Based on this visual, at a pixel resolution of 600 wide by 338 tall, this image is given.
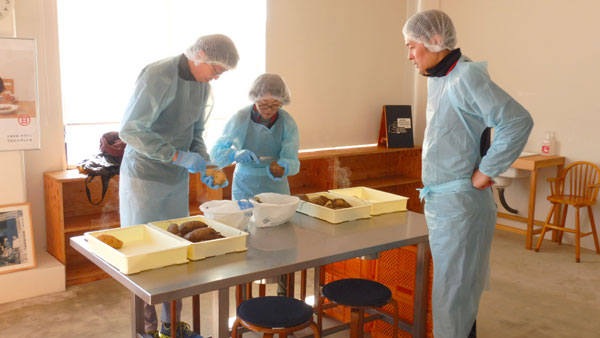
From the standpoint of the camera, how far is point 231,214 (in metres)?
2.23

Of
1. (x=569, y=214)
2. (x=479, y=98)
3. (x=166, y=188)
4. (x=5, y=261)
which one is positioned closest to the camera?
(x=479, y=98)

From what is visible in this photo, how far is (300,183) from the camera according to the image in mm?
5172

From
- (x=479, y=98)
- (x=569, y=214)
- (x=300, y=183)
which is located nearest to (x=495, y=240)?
(x=569, y=214)

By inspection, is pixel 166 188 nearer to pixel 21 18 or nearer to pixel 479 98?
pixel 479 98

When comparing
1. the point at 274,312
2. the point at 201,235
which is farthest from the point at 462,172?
the point at 201,235

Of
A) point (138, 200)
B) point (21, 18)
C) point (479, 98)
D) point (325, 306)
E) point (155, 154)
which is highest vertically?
point (21, 18)

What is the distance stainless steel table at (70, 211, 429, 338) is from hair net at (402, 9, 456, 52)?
81 centimetres

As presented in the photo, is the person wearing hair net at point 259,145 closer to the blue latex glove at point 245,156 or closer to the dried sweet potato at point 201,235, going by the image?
the blue latex glove at point 245,156

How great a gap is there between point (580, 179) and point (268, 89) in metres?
3.21

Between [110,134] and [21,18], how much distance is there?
36.2 inches

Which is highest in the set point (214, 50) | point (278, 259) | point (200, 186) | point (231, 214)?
point (214, 50)

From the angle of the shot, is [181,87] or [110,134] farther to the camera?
[110,134]

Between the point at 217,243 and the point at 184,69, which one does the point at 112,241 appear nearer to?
the point at 217,243

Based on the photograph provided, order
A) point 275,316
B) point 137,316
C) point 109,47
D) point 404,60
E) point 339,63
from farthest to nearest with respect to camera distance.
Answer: point 404,60, point 339,63, point 109,47, point 137,316, point 275,316
